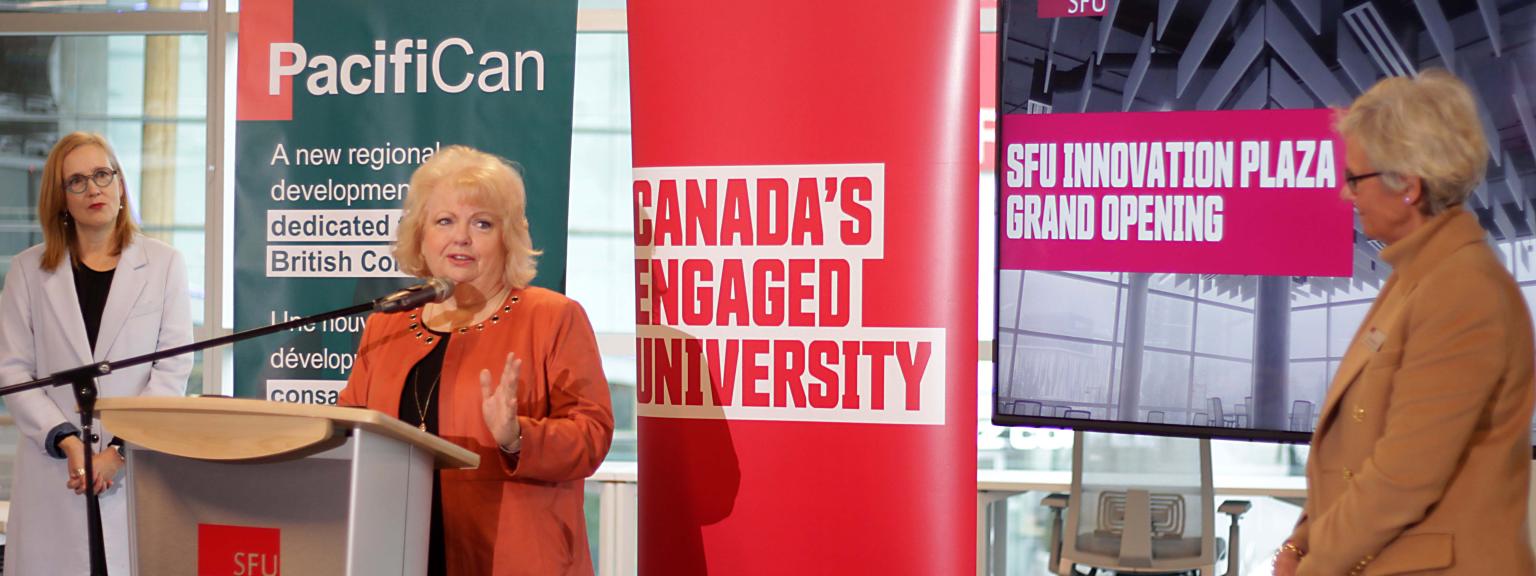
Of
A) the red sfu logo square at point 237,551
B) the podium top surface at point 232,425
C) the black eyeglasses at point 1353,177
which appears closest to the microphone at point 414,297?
the podium top surface at point 232,425

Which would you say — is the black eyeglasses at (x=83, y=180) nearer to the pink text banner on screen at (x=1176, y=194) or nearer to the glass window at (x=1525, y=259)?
the pink text banner on screen at (x=1176, y=194)

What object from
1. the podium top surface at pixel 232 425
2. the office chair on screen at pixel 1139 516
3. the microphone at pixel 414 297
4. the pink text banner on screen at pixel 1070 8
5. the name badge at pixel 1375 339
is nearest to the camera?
the podium top surface at pixel 232 425

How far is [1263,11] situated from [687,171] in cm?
159

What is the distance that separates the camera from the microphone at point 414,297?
7.05ft

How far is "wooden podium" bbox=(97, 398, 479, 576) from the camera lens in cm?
180

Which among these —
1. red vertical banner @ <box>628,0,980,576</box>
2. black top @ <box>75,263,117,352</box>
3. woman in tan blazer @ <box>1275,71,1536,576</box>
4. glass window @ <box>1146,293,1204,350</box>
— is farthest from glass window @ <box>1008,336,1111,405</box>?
black top @ <box>75,263,117,352</box>

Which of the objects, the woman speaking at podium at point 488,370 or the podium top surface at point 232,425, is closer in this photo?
the podium top surface at point 232,425

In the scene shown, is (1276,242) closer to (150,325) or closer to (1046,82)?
(1046,82)

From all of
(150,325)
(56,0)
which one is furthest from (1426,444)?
(56,0)

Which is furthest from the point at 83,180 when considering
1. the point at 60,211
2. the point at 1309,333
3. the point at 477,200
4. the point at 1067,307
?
the point at 1309,333

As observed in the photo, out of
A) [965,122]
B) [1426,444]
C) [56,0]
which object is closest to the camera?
[1426,444]

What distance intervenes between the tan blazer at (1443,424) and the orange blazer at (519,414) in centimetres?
132

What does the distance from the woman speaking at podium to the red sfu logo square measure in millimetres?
456

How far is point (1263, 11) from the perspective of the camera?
3.35 meters
